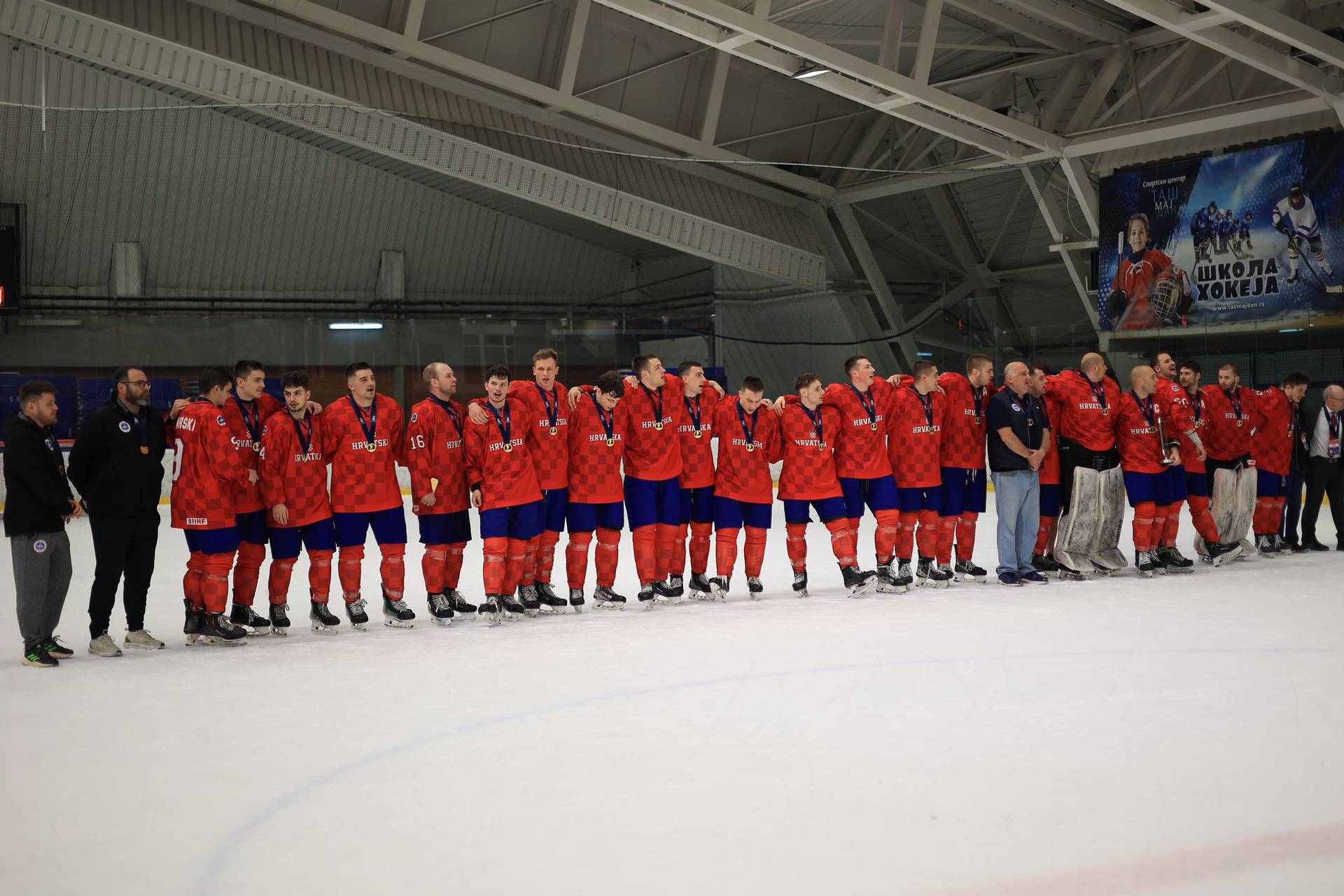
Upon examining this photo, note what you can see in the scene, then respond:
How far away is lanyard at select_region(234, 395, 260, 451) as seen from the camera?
650 cm

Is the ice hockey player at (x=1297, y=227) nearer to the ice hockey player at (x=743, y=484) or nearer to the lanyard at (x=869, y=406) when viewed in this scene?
the lanyard at (x=869, y=406)

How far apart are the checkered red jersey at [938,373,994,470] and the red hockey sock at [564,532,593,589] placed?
2530mm

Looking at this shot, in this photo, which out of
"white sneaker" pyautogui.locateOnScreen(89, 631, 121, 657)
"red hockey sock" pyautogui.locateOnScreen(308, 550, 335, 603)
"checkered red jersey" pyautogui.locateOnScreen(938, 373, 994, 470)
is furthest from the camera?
"checkered red jersey" pyautogui.locateOnScreen(938, 373, 994, 470)

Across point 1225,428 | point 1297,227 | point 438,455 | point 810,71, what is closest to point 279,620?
point 438,455

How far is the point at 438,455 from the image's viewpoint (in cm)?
688

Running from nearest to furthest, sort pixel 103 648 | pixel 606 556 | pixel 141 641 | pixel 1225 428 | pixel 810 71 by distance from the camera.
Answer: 1. pixel 103 648
2. pixel 141 641
3. pixel 606 556
4. pixel 1225 428
5. pixel 810 71

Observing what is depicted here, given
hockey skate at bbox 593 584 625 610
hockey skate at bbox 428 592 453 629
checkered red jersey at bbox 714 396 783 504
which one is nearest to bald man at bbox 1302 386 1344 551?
checkered red jersey at bbox 714 396 783 504

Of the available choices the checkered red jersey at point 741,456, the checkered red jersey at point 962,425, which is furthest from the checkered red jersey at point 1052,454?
the checkered red jersey at point 741,456

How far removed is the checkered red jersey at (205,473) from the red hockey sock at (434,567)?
108 centimetres

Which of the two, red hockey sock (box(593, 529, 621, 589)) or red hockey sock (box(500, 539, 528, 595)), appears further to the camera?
red hockey sock (box(593, 529, 621, 589))

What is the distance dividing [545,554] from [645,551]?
0.62m

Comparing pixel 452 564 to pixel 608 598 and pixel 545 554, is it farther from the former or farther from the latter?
pixel 608 598

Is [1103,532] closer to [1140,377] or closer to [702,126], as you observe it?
[1140,377]

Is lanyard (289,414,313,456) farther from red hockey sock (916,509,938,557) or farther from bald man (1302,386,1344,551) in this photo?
bald man (1302,386,1344,551)
